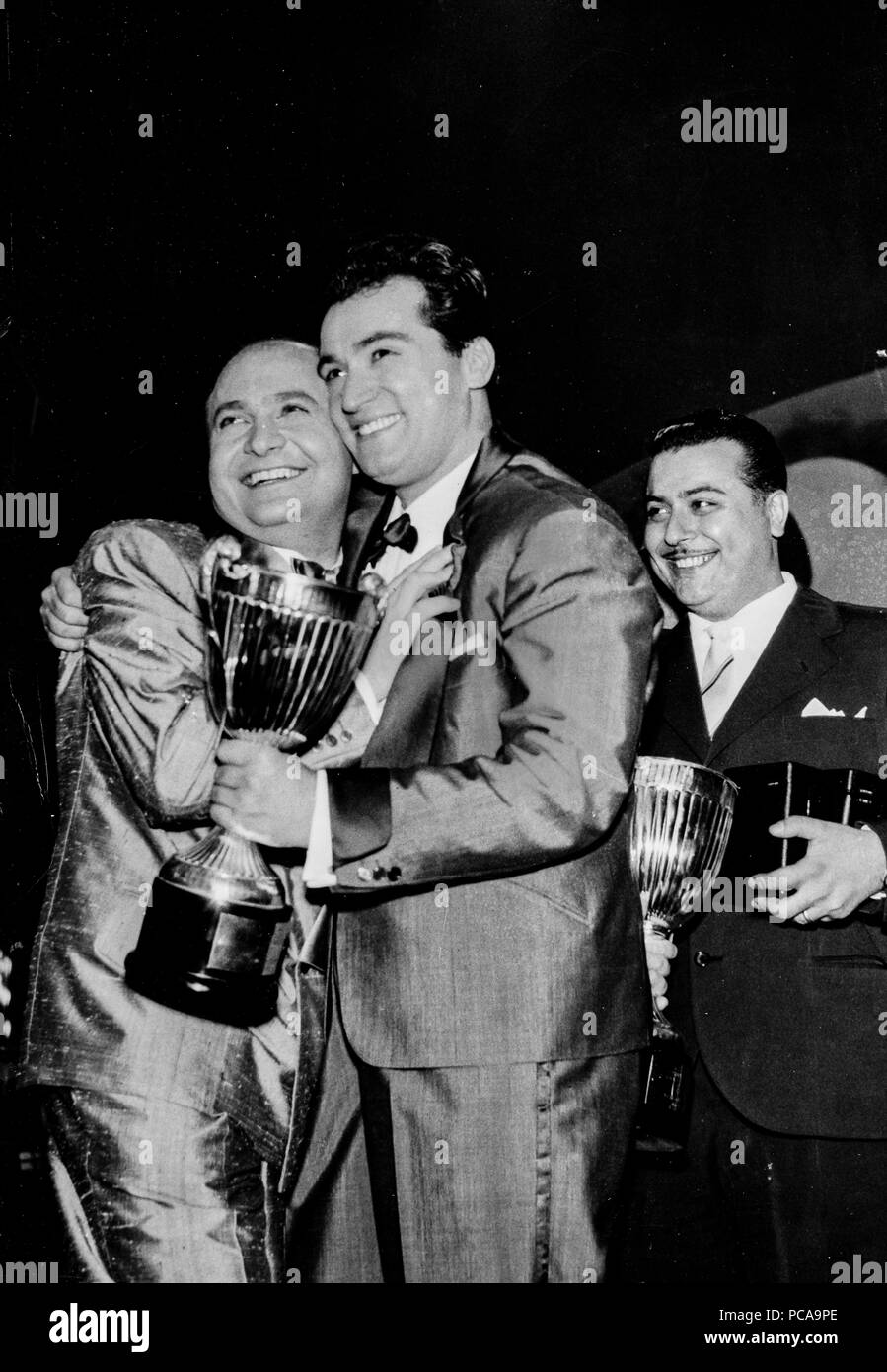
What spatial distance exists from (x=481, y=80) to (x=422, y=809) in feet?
4.78

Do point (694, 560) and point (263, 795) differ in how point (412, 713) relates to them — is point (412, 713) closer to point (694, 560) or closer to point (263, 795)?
point (263, 795)

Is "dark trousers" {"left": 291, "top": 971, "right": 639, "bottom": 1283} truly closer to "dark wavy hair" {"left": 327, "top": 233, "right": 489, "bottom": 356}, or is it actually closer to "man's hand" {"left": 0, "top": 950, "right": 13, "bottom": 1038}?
"man's hand" {"left": 0, "top": 950, "right": 13, "bottom": 1038}

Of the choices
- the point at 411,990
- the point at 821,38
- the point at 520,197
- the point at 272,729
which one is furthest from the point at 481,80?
the point at 411,990

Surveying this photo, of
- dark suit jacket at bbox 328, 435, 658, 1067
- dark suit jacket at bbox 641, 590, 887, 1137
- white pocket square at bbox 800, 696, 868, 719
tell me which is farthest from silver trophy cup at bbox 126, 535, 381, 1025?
white pocket square at bbox 800, 696, 868, 719

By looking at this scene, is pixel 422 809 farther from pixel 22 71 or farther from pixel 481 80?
pixel 22 71

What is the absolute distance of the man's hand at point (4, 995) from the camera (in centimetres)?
213

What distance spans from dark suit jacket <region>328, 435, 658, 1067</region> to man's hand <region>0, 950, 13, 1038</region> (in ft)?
1.95

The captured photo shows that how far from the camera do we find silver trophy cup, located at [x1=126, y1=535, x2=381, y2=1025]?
1.75m

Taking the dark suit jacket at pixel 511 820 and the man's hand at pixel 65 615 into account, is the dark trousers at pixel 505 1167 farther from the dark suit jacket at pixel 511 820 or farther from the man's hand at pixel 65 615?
the man's hand at pixel 65 615

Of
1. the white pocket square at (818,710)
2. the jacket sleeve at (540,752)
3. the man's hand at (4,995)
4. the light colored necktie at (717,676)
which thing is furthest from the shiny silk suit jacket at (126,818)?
the white pocket square at (818,710)

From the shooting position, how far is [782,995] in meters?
2.20

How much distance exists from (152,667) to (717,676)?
0.94m

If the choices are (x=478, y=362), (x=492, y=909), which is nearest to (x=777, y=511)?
(x=478, y=362)
